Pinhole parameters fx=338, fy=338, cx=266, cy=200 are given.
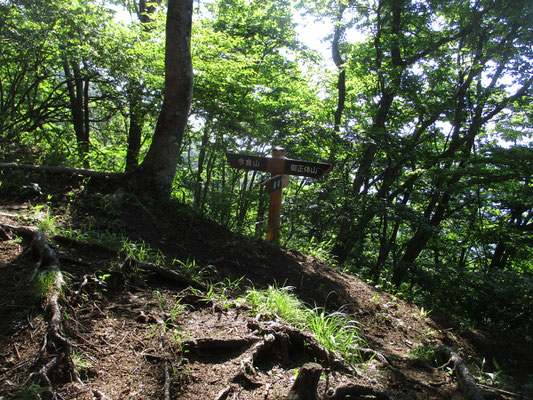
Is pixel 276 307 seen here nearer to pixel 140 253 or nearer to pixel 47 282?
pixel 140 253

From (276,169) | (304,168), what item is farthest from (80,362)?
(304,168)

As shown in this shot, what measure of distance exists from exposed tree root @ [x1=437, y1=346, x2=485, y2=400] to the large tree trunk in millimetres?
4208

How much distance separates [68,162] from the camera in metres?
5.53

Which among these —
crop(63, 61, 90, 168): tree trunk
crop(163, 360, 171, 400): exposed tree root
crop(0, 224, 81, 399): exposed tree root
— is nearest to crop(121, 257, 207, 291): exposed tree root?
crop(0, 224, 81, 399): exposed tree root

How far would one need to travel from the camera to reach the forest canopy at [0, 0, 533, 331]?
5.89 m

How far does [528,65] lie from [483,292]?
17.7 ft

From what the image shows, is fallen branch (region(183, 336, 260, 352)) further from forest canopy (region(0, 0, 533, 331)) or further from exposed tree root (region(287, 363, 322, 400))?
forest canopy (region(0, 0, 533, 331))

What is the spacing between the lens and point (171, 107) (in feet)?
16.4

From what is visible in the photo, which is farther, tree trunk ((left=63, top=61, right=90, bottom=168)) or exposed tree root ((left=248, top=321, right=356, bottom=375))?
tree trunk ((left=63, top=61, right=90, bottom=168))

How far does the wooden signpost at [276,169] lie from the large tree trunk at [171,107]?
3.18 feet

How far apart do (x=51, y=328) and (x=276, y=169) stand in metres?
4.09

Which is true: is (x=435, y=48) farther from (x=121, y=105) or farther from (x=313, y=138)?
(x=121, y=105)

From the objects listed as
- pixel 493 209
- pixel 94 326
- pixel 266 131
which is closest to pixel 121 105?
pixel 266 131

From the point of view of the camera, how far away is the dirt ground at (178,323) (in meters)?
2.14
